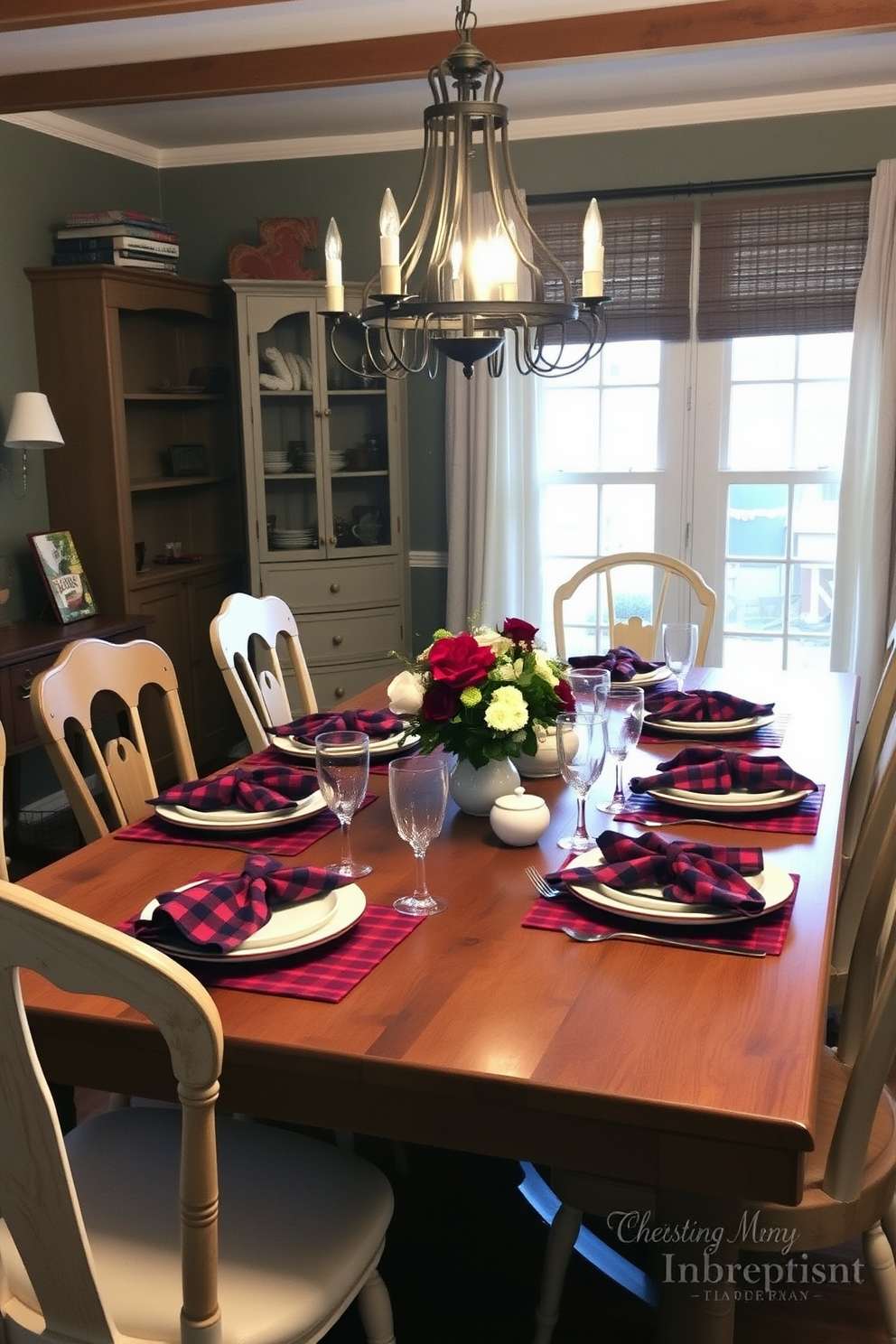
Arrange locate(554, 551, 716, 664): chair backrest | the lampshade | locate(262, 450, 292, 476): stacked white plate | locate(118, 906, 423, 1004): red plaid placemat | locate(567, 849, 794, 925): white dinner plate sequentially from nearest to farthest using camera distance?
locate(118, 906, 423, 1004): red plaid placemat
locate(567, 849, 794, 925): white dinner plate
locate(554, 551, 716, 664): chair backrest
the lampshade
locate(262, 450, 292, 476): stacked white plate

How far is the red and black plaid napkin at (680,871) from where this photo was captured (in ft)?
4.69

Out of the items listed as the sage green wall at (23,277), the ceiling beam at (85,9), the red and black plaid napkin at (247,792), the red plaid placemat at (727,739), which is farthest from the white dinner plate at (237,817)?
the sage green wall at (23,277)

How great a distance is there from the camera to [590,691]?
6.01 ft

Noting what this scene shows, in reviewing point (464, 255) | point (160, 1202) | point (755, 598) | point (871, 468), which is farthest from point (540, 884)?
point (755, 598)

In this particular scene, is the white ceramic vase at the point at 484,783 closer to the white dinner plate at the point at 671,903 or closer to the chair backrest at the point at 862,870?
the white dinner plate at the point at 671,903

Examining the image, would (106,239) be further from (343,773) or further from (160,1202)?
(160,1202)

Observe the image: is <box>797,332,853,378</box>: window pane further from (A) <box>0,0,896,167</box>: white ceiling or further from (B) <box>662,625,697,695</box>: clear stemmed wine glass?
(B) <box>662,625,697,695</box>: clear stemmed wine glass

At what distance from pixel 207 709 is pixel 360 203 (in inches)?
80.7

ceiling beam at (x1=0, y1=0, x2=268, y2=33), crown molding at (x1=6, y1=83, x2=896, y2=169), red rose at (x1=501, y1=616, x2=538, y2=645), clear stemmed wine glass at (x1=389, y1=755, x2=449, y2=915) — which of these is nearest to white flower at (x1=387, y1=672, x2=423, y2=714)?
red rose at (x1=501, y1=616, x2=538, y2=645)

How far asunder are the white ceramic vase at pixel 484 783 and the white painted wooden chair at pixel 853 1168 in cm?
55

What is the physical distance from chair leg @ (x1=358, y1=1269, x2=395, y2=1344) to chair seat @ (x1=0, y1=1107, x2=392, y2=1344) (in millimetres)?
42

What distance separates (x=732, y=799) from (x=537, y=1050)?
832mm

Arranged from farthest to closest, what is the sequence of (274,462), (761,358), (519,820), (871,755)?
(274,462) < (761,358) < (871,755) < (519,820)

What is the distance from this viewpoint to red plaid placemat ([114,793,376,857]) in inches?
70.5
